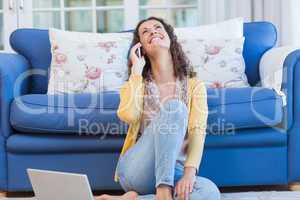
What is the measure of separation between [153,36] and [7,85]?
0.73m

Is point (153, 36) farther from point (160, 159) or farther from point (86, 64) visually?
point (86, 64)

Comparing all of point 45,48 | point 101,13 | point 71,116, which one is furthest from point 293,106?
point 101,13

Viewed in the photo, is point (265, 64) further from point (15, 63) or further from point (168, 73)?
point (15, 63)

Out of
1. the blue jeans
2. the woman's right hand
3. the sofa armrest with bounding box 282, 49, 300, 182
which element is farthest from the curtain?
the blue jeans

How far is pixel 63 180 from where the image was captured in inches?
65.4

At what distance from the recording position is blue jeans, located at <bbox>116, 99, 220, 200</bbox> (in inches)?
67.9

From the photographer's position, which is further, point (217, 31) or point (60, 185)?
point (217, 31)

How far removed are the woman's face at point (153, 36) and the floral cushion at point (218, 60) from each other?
68 cm

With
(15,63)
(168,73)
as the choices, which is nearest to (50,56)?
(15,63)

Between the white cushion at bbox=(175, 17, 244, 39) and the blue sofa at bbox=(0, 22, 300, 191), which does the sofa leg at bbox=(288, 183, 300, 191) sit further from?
the white cushion at bbox=(175, 17, 244, 39)

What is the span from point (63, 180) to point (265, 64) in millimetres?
1430

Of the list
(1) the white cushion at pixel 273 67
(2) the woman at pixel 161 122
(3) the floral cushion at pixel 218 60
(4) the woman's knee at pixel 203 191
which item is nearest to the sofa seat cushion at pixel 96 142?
(1) the white cushion at pixel 273 67

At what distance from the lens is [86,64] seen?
8.77 ft

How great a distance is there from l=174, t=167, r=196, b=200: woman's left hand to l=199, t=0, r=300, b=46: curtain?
1.84 meters
